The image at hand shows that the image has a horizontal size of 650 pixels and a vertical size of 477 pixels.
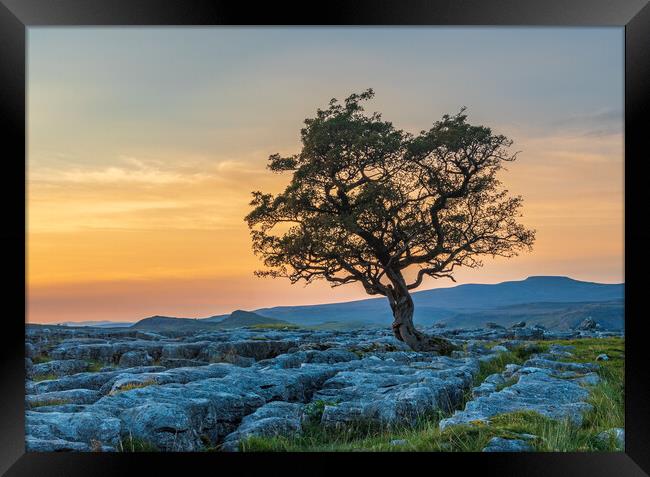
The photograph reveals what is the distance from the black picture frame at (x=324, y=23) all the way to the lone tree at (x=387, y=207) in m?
12.3

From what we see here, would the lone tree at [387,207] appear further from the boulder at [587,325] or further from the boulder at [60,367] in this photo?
the boulder at [587,325]

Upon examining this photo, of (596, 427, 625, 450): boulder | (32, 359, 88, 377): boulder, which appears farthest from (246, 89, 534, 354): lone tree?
(596, 427, 625, 450): boulder

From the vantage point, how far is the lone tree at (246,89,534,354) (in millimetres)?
20438

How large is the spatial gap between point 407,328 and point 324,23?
49.3 ft

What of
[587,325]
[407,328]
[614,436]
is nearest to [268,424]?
[614,436]

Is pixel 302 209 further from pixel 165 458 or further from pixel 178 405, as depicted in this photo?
pixel 165 458

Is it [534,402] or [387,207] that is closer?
[534,402]

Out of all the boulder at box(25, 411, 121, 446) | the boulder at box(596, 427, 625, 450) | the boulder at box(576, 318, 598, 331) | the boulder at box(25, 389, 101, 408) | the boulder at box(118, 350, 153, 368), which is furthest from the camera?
the boulder at box(576, 318, 598, 331)

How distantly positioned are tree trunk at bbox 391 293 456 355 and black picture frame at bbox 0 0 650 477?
13554 mm

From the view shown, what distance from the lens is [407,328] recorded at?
21.5m

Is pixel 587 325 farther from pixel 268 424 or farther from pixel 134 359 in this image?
pixel 268 424

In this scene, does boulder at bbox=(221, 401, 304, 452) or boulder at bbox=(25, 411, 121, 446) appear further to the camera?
boulder at bbox=(221, 401, 304, 452)

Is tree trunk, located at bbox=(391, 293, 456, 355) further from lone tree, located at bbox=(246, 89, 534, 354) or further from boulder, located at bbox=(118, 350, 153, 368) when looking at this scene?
boulder, located at bbox=(118, 350, 153, 368)
